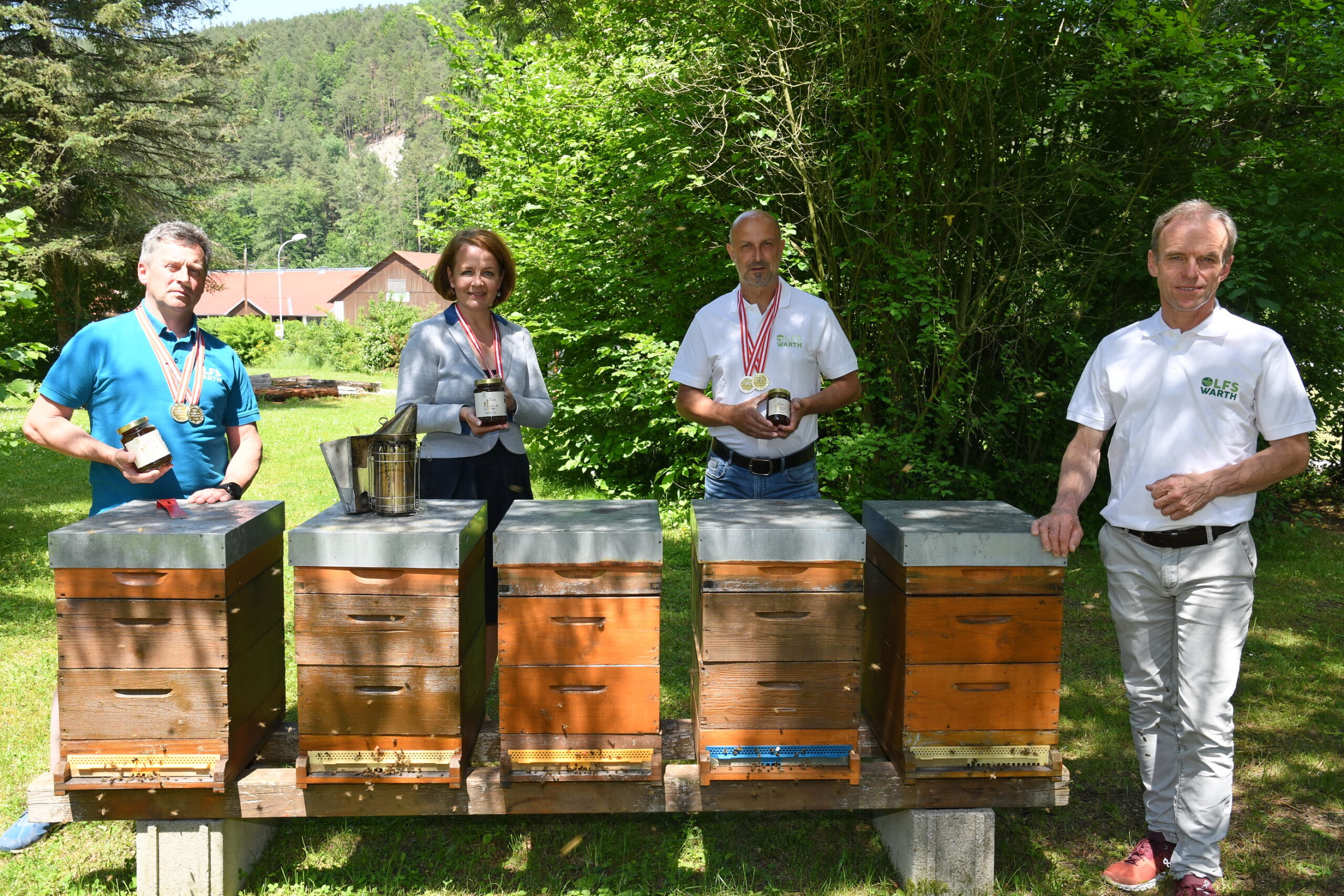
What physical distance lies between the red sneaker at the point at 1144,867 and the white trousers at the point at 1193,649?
9 centimetres

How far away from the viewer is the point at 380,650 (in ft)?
9.70

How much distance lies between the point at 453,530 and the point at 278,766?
105cm

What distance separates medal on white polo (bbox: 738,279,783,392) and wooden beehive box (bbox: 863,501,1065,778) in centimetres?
99

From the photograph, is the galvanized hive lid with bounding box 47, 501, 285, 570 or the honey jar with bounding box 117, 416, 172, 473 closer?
the galvanized hive lid with bounding box 47, 501, 285, 570

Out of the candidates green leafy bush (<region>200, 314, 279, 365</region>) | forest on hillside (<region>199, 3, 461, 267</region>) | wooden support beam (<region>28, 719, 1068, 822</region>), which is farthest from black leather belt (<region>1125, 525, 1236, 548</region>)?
forest on hillside (<region>199, 3, 461, 267</region>)

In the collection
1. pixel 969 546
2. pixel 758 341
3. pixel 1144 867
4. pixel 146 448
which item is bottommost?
pixel 1144 867

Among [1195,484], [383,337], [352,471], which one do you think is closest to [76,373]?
[352,471]

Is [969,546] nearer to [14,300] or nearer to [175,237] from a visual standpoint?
[175,237]

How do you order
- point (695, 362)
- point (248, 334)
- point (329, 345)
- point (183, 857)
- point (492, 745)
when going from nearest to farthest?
1. point (183, 857)
2. point (492, 745)
3. point (695, 362)
4. point (248, 334)
5. point (329, 345)

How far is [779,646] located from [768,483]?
1121 mm

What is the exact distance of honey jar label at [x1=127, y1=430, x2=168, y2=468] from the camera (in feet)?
10.3

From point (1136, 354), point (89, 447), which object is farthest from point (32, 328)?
point (1136, 354)

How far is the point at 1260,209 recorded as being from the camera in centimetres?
685

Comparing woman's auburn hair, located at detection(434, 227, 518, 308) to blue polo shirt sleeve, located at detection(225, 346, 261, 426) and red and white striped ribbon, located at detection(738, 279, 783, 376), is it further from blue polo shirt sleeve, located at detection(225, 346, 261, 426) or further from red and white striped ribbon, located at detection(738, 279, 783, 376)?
red and white striped ribbon, located at detection(738, 279, 783, 376)
